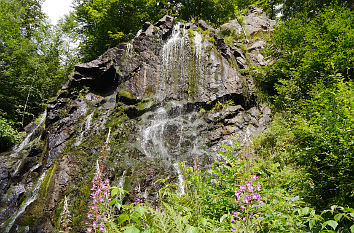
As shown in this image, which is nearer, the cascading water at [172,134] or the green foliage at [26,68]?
the cascading water at [172,134]

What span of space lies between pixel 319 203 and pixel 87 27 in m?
21.2

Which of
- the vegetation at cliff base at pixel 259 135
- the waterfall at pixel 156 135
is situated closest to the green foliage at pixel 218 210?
the vegetation at cliff base at pixel 259 135

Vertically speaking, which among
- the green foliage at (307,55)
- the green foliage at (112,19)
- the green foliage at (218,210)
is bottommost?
the green foliage at (218,210)

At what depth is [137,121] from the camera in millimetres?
10000

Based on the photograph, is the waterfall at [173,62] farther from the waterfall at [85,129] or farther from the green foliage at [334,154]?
the green foliage at [334,154]

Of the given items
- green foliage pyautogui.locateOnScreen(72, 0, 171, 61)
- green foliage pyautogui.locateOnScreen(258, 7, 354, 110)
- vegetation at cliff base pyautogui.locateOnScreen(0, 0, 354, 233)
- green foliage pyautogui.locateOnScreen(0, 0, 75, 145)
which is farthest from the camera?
green foliage pyautogui.locateOnScreen(0, 0, 75, 145)

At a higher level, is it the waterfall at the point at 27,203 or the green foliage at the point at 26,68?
the green foliage at the point at 26,68

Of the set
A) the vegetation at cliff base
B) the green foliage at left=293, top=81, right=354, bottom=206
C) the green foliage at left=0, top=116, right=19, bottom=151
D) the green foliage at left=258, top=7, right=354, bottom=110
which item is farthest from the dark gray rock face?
the green foliage at left=293, top=81, right=354, bottom=206

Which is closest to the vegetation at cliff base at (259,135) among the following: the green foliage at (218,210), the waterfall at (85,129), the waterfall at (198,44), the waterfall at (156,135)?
the green foliage at (218,210)

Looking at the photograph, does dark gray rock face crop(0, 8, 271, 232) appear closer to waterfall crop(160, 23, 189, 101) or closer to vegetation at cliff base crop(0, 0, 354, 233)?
waterfall crop(160, 23, 189, 101)

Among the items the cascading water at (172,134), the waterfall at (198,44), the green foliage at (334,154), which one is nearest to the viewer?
the green foliage at (334,154)

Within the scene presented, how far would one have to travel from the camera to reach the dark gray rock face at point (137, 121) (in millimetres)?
7871

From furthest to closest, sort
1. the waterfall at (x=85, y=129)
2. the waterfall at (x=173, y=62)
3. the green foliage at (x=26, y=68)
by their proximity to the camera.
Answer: the green foliage at (x=26, y=68), the waterfall at (x=173, y=62), the waterfall at (x=85, y=129)

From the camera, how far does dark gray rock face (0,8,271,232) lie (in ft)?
25.8
